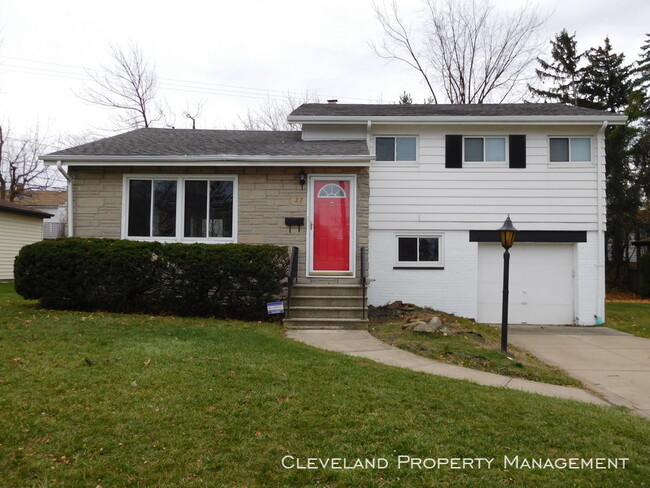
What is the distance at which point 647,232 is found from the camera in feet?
75.6

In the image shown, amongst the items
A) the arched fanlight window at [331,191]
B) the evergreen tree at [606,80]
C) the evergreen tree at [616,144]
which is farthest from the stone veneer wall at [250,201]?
the evergreen tree at [606,80]

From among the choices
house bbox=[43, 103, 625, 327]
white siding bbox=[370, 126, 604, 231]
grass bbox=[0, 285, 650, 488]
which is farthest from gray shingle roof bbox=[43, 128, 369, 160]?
grass bbox=[0, 285, 650, 488]

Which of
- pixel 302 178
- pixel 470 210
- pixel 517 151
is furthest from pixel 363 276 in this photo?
pixel 517 151

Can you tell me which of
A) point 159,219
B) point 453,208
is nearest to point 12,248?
point 159,219

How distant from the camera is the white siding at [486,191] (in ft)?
37.2

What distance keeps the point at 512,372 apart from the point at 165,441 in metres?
4.30

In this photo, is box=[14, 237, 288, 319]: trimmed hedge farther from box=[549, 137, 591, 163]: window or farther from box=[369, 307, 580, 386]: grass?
box=[549, 137, 591, 163]: window

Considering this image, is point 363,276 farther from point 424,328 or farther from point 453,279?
point 453,279

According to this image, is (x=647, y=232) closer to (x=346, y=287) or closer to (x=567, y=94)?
(x=567, y=94)

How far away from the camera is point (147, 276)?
8242 mm

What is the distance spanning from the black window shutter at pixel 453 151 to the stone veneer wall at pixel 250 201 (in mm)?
2906

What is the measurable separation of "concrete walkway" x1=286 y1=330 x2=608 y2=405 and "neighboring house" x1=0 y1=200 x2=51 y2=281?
1575 cm

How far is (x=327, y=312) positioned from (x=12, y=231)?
1626 cm

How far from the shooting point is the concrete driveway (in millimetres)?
5188
